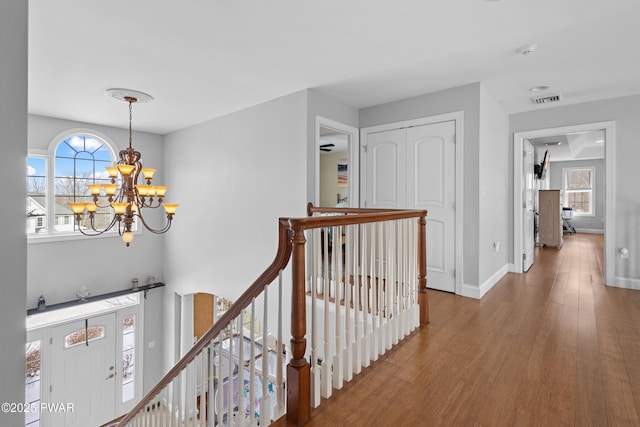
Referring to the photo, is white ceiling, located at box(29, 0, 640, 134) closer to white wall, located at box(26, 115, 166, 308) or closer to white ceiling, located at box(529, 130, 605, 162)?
white wall, located at box(26, 115, 166, 308)

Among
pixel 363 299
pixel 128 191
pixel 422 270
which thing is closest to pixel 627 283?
pixel 422 270

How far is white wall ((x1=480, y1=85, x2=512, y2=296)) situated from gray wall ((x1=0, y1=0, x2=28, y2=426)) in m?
3.59

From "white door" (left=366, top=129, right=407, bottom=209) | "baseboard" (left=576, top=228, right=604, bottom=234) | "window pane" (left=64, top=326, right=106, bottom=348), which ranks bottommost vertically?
"window pane" (left=64, top=326, right=106, bottom=348)

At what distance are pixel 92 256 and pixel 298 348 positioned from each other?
5.29 meters

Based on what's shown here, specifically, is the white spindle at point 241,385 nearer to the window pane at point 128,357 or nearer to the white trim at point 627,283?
the white trim at point 627,283

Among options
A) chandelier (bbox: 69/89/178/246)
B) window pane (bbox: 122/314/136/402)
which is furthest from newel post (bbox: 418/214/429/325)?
window pane (bbox: 122/314/136/402)

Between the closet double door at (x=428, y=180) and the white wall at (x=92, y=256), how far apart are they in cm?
387

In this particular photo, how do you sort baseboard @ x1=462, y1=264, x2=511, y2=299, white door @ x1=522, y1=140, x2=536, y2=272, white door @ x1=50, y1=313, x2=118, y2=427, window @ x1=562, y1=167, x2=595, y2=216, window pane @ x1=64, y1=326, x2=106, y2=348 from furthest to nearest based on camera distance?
window @ x1=562, y1=167, x2=595, y2=216 → window pane @ x1=64, y1=326, x2=106, y2=348 → white door @ x1=50, y1=313, x2=118, y2=427 → white door @ x1=522, y1=140, x2=536, y2=272 → baseboard @ x1=462, y1=264, x2=511, y2=299

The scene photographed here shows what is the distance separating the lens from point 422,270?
8.62 feet

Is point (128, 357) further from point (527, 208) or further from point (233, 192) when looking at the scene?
point (527, 208)

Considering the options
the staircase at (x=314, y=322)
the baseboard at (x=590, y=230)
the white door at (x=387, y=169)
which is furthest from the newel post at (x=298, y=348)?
the baseboard at (x=590, y=230)

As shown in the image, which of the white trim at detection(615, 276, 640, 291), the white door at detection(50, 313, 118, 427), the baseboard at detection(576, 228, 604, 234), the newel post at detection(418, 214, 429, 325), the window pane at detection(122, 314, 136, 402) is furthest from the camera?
the baseboard at detection(576, 228, 604, 234)

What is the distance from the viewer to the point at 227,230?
4.72 metres

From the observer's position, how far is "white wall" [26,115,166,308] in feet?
15.3
